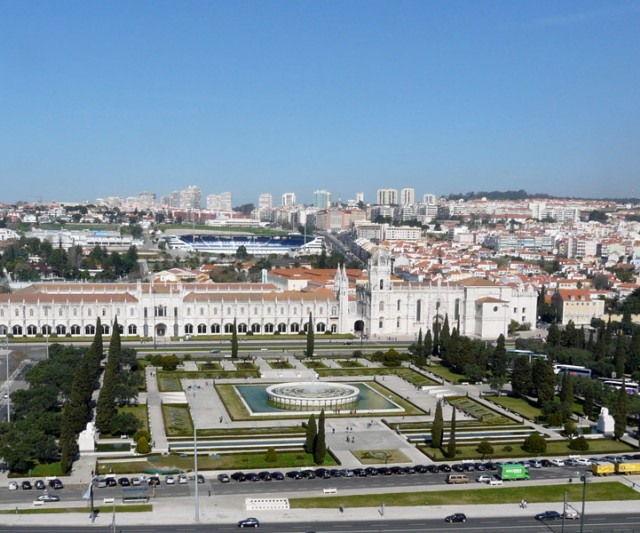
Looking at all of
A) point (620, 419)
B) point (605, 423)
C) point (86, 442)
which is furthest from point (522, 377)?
point (86, 442)

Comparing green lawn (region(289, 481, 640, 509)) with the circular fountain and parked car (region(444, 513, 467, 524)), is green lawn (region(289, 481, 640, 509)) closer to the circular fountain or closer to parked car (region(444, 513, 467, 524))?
parked car (region(444, 513, 467, 524))

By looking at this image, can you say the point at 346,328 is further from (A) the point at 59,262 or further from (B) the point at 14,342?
(A) the point at 59,262

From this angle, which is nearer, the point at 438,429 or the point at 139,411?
the point at 438,429

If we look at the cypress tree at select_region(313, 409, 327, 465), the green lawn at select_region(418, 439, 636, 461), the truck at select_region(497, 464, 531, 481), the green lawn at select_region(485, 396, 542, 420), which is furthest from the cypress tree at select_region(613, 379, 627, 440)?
the cypress tree at select_region(313, 409, 327, 465)

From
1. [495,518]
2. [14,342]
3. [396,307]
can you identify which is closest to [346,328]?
[396,307]

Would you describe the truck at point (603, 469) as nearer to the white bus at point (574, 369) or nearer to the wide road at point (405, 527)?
the wide road at point (405, 527)

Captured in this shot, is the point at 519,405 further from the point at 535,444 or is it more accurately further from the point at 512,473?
the point at 512,473

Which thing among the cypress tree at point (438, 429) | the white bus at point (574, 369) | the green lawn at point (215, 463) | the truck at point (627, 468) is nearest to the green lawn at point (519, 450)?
the cypress tree at point (438, 429)
